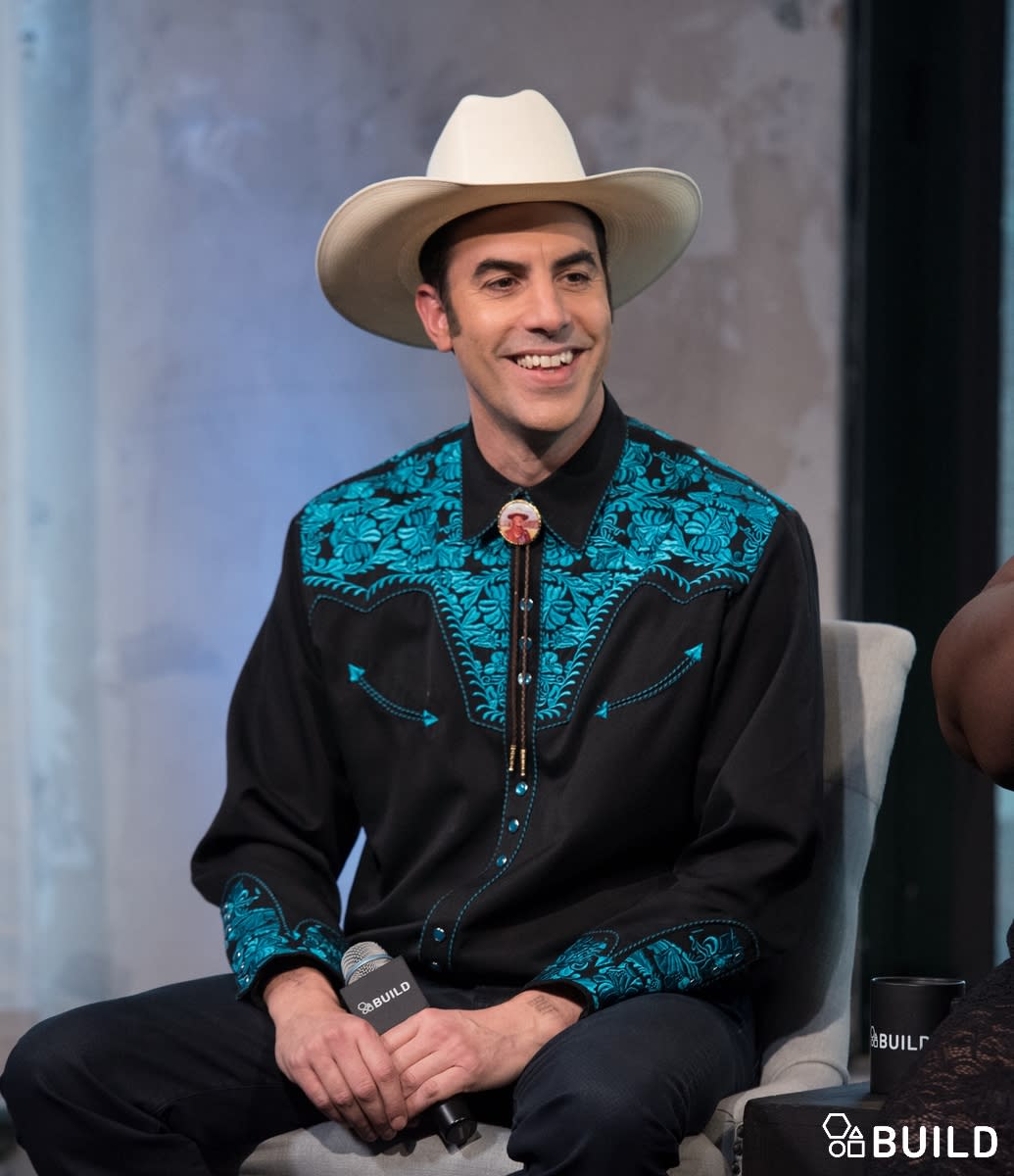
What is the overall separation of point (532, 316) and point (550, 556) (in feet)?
1.15

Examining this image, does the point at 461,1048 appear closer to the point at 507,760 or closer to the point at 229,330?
the point at 507,760

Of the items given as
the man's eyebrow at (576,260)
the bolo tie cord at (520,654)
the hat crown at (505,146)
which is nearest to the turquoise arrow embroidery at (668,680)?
the bolo tie cord at (520,654)

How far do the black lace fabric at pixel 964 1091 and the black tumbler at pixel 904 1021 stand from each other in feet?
0.60

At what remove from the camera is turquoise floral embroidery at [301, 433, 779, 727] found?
2.42m

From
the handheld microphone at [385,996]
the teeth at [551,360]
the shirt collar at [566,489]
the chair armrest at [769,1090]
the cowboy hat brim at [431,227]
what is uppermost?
the cowboy hat brim at [431,227]

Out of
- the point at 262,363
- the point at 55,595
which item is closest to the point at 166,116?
the point at 262,363

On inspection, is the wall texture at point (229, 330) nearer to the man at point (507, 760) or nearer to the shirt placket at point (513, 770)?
the man at point (507, 760)

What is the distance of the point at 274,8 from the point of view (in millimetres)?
3842

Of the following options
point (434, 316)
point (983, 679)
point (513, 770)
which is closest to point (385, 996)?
point (513, 770)

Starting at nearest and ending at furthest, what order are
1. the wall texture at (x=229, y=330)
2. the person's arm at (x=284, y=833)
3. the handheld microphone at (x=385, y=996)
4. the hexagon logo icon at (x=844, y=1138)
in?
1. the hexagon logo icon at (x=844, y=1138)
2. the handheld microphone at (x=385, y=996)
3. the person's arm at (x=284, y=833)
4. the wall texture at (x=229, y=330)

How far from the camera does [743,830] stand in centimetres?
226

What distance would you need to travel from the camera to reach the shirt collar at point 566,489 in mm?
2518

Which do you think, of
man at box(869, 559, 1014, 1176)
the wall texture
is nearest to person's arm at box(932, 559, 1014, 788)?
man at box(869, 559, 1014, 1176)

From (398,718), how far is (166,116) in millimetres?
1959
